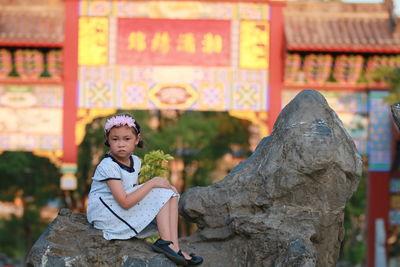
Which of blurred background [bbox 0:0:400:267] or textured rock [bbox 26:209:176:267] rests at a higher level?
blurred background [bbox 0:0:400:267]

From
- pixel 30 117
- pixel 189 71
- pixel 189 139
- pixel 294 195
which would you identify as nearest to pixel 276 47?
pixel 189 71

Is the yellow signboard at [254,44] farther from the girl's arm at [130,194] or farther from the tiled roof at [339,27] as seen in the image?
the girl's arm at [130,194]

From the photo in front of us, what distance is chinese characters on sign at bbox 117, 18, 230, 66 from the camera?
1245 centimetres

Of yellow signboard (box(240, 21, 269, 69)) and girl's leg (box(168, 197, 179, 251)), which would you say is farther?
yellow signboard (box(240, 21, 269, 69))

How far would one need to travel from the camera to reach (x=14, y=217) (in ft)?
61.9

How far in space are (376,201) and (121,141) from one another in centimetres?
872

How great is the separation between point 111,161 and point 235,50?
8.31m

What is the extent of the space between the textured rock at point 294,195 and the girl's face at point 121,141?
27.4 inches

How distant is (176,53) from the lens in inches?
492

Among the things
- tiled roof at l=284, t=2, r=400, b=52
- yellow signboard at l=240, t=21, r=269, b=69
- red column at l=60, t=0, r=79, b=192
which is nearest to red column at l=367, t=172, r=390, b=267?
tiled roof at l=284, t=2, r=400, b=52

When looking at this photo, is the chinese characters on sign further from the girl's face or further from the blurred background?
the girl's face

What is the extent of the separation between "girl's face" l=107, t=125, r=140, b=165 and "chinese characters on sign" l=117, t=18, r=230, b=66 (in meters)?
8.11

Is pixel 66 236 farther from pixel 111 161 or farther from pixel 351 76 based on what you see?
pixel 351 76

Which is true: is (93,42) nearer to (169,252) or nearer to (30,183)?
(30,183)
